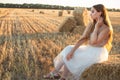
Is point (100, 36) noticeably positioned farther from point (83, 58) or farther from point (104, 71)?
point (104, 71)

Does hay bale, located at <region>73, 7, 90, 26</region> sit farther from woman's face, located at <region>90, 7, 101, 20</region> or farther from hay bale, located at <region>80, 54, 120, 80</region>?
hay bale, located at <region>80, 54, 120, 80</region>

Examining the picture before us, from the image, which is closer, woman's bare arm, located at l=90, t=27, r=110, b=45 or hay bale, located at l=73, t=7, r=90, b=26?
woman's bare arm, located at l=90, t=27, r=110, b=45

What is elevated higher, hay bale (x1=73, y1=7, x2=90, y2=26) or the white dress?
the white dress

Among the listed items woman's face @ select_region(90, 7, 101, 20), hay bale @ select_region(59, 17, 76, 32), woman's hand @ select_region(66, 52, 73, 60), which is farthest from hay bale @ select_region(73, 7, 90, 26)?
woman's hand @ select_region(66, 52, 73, 60)

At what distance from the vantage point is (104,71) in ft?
20.2

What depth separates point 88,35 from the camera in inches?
281

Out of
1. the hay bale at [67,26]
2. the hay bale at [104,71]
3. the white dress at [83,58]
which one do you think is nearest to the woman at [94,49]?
the white dress at [83,58]

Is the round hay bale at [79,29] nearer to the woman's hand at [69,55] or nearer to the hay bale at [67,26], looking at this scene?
the hay bale at [67,26]

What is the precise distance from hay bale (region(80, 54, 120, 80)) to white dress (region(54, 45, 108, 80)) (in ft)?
0.72

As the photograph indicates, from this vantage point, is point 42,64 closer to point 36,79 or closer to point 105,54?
point 36,79

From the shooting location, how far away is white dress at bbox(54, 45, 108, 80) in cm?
676

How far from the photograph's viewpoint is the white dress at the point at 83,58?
22.2 feet

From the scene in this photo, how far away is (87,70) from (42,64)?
2155 mm

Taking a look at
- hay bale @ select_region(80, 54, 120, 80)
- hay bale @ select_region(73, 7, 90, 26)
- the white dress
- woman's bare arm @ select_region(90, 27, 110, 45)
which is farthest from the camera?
hay bale @ select_region(73, 7, 90, 26)
